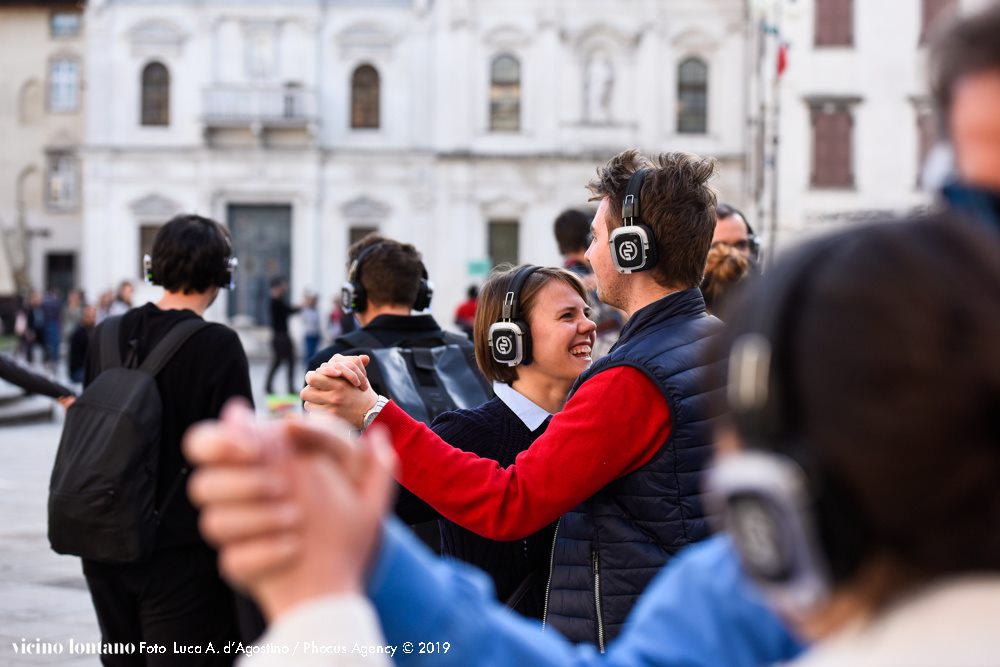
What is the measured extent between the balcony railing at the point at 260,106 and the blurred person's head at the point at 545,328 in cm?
3782

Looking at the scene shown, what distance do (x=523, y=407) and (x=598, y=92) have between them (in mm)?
38048

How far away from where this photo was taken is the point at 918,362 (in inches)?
40.0

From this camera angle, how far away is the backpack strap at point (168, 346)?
4.50 m

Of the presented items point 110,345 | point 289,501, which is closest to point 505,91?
point 110,345

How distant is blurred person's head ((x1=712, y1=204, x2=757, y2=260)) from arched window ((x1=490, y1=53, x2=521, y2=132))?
118 ft

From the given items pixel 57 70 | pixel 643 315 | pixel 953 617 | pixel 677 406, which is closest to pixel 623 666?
pixel 953 617

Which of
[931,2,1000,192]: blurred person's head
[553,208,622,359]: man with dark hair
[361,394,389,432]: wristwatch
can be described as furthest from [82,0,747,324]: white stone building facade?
[931,2,1000,192]: blurred person's head

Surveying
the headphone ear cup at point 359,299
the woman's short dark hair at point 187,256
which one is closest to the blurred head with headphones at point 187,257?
the woman's short dark hair at point 187,256

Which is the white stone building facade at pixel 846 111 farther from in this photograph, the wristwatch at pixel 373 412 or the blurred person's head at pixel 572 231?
the wristwatch at pixel 373 412

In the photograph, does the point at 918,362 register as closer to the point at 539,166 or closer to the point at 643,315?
the point at 643,315

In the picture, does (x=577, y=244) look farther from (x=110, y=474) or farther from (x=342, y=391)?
(x=342, y=391)

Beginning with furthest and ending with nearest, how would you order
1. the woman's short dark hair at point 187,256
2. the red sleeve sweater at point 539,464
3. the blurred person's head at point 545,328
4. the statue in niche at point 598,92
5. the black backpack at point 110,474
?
the statue in niche at point 598,92, the woman's short dark hair at point 187,256, the black backpack at point 110,474, the blurred person's head at point 545,328, the red sleeve sweater at point 539,464

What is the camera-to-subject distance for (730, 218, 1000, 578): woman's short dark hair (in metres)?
1.02

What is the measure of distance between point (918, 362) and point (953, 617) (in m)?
0.22
